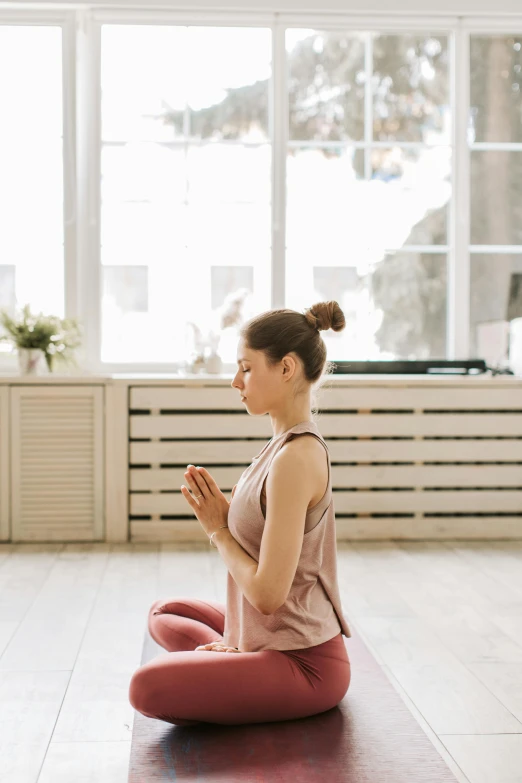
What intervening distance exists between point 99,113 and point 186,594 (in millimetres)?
2359

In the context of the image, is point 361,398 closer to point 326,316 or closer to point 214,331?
point 214,331

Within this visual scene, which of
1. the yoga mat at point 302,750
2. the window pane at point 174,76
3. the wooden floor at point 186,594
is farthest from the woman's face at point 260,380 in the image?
the window pane at point 174,76

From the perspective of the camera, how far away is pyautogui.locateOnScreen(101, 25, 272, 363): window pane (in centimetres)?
430

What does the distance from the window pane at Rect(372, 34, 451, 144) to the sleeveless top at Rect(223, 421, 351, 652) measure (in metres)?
2.96

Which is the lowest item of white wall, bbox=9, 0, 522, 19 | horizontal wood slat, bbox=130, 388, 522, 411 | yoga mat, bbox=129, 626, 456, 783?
yoga mat, bbox=129, 626, 456, 783

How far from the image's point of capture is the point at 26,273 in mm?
4328

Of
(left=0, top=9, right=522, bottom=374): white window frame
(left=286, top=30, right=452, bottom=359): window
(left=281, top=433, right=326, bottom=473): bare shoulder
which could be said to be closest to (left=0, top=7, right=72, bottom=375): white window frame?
(left=0, top=9, right=522, bottom=374): white window frame

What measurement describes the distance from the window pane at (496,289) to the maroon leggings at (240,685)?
115 inches

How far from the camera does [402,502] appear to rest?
407 cm

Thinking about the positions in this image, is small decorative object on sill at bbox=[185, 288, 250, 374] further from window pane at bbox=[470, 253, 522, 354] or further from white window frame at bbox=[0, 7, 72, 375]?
window pane at bbox=[470, 253, 522, 354]

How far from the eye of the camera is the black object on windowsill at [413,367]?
4188 mm

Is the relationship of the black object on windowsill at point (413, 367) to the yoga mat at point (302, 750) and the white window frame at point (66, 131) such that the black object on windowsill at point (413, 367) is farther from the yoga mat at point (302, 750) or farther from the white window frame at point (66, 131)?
the yoga mat at point (302, 750)

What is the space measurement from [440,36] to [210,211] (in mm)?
1404

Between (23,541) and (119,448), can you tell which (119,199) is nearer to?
(119,448)
